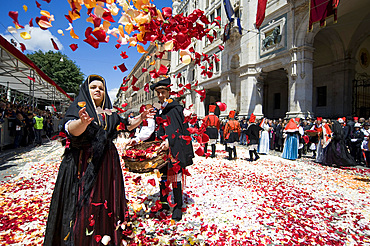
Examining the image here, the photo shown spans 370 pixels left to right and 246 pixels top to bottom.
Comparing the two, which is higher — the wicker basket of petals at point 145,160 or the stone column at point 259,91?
the stone column at point 259,91

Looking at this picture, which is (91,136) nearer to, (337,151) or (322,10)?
(337,151)

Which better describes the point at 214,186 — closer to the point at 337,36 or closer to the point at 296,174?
the point at 296,174

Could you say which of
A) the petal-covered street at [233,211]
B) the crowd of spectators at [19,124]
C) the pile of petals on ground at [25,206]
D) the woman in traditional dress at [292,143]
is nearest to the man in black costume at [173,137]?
the petal-covered street at [233,211]

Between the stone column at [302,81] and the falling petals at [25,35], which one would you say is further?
the stone column at [302,81]

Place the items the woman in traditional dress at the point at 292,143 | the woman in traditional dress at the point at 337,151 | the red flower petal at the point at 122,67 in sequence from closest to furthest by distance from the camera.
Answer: the red flower petal at the point at 122,67 → the woman in traditional dress at the point at 337,151 → the woman in traditional dress at the point at 292,143

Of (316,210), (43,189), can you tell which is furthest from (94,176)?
(316,210)

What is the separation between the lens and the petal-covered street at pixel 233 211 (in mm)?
2705

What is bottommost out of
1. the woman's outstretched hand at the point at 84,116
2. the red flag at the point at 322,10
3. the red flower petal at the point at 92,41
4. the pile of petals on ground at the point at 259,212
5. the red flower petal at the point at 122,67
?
the pile of petals on ground at the point at 259,212

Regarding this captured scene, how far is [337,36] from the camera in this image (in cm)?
1614

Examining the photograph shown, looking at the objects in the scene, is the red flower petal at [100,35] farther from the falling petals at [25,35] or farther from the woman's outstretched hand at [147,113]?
the woman's outstretched hand at [147,113]

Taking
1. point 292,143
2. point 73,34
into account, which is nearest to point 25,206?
point 73,34

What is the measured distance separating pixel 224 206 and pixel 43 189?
412 cm

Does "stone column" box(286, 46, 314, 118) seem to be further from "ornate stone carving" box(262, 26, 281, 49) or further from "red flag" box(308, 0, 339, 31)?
"ornate stone carving" box(262, 26, 281, 49)

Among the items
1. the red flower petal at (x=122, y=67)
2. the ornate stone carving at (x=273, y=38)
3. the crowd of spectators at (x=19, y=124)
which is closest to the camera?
the red flower petal at (x=122, y=67)
